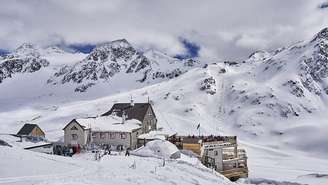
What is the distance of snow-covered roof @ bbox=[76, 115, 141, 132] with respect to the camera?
55.1 meters

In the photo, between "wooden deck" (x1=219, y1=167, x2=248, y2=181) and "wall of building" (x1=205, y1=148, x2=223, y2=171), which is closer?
"wooden deck" (x1=219, y1=167, x2=248, y2=181)

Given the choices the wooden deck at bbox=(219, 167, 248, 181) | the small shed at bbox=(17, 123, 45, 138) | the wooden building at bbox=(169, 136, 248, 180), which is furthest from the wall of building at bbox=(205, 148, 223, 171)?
the small shed at bbox=(17, 123, 45, 138)

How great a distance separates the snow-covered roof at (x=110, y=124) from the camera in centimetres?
5509

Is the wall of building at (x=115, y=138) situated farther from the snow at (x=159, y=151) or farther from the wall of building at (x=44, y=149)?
the snow at (x=159, y=151)

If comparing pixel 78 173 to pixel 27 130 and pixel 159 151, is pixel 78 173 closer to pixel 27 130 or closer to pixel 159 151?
pixel 159 151

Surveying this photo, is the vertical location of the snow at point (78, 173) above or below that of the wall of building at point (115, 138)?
below

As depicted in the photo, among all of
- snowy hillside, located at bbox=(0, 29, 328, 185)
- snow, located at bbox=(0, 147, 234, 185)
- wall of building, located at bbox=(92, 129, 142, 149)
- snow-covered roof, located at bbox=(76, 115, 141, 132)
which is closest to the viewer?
snow, located at bbox=(0, 147, 234, 185)

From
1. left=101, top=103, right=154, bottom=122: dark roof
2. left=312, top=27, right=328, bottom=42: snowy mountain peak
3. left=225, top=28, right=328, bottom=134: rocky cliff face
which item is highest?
left=312, top=27, right=328, bottom=42: snowy mountain peak

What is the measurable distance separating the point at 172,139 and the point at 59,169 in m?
30.5

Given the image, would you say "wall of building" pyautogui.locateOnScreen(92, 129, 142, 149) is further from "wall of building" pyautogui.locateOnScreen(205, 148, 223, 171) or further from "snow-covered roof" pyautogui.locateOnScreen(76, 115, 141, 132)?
"wall of building" pyautogui.locateOnScreen(205, 148, 223, 171)

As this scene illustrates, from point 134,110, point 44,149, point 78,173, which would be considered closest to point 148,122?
point 134,110

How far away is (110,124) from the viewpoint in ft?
188

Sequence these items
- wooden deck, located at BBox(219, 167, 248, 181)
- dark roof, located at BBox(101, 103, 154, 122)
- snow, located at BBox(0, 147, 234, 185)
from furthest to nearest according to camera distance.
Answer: dark roof, located at BBox(101, 103, 154, 122)
wooden deck, located at BBox(219, 167, 248, 181)
snow, located at BBox(0, 147, 234, 185)

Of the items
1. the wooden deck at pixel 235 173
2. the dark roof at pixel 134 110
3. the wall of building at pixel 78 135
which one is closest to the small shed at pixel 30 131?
the dark roof at pixel 134 110
